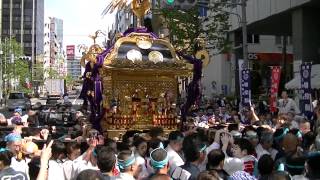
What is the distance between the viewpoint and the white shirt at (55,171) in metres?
5.77

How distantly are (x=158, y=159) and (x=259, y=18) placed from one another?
25.4 m

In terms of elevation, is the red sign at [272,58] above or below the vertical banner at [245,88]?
above

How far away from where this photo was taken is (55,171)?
5.84m

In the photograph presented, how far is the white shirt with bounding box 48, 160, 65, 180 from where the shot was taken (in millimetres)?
5766

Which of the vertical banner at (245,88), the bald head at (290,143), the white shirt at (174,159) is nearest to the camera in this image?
the white shirt at (174,159)

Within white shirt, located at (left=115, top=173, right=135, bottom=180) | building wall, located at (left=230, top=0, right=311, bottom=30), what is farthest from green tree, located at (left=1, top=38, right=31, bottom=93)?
white shirt, located at (left=115, top=173, right=135, bottom=180)

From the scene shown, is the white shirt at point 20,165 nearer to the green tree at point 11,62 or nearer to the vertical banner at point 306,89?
the vertical banner at point 306,89

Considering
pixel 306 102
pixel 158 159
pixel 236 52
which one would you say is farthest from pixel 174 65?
pixel 236 52

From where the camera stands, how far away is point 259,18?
2959 centimetres

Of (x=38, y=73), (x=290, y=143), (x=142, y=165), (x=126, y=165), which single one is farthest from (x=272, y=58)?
(x=38, y=73)

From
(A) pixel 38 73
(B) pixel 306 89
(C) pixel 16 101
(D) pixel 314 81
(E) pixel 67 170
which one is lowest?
(E) pixel 67 170

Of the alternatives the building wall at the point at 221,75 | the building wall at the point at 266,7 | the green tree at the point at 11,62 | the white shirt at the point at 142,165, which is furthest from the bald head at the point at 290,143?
the green tree at the point at 11,62

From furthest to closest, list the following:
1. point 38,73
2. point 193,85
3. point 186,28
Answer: point 38,73
point 186,28
point 193,85

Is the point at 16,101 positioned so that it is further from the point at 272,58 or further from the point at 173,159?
the point at 173,159
